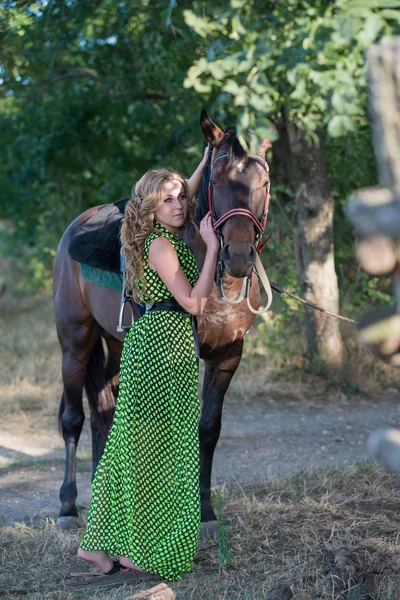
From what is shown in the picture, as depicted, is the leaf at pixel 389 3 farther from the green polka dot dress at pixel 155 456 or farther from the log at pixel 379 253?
the green polka dot dress at pixel 155 456

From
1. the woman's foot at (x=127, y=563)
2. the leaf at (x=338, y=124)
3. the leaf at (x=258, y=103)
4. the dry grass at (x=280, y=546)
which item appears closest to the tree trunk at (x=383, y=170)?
the leaf at (x=338, y=124)

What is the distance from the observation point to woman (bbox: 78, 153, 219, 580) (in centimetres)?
353

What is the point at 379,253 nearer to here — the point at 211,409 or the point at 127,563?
the point at 127,563

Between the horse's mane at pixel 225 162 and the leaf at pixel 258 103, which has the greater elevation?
the leaf at pixel 258 103

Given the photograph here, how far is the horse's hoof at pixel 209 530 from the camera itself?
13.9ft

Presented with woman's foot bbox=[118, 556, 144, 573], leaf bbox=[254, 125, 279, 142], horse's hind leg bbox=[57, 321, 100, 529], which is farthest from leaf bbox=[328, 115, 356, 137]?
horse's hind leg bbox=[57, 321, 100, 529]

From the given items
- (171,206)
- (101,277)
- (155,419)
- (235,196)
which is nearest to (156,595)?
(155,419)

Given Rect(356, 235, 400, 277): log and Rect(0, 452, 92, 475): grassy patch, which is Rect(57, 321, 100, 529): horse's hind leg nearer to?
Rect(0, 452, 92, 475): grassy patch

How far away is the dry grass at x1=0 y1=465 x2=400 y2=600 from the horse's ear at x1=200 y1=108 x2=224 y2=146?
210 centimetres

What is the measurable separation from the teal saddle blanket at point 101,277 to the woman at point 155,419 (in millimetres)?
942

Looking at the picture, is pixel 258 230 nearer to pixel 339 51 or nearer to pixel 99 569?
pixel 339 51

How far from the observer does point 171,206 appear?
3.58m

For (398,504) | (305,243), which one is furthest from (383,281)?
(398,504)

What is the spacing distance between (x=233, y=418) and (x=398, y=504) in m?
2.94
